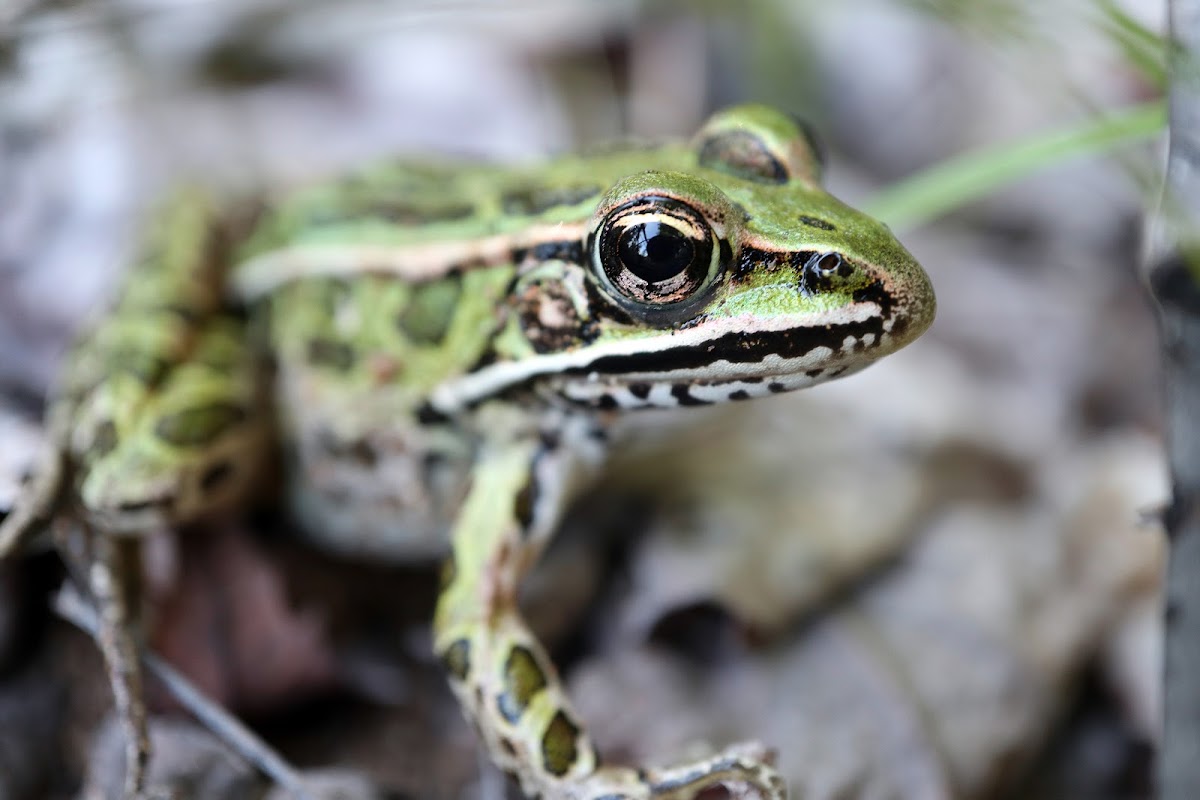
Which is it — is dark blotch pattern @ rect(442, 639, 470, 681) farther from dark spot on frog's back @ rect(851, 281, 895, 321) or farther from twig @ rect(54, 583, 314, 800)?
dark spot on frog's back @ rect(851, 281, 895, 321)

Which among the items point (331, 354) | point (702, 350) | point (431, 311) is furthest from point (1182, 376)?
point (331, 354)

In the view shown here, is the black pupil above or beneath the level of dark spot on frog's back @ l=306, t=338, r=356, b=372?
Answer: beneath

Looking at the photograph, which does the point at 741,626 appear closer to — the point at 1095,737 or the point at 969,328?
the point at 1095,737

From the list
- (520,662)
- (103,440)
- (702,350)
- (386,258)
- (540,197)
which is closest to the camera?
(702,350)

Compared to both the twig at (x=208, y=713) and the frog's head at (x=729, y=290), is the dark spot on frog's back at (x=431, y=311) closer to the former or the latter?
the frog's head at (x=729, y=290)

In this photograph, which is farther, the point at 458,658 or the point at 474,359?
the point at 474,359

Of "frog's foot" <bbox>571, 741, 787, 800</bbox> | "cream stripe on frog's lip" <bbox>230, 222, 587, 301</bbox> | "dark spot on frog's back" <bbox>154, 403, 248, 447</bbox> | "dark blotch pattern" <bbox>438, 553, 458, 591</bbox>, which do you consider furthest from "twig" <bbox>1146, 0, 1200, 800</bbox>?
"dark spot on frog's back" <bbox>154, 403, 248, 447</bbox>

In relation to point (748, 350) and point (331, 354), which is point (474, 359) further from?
point (748, 350)
